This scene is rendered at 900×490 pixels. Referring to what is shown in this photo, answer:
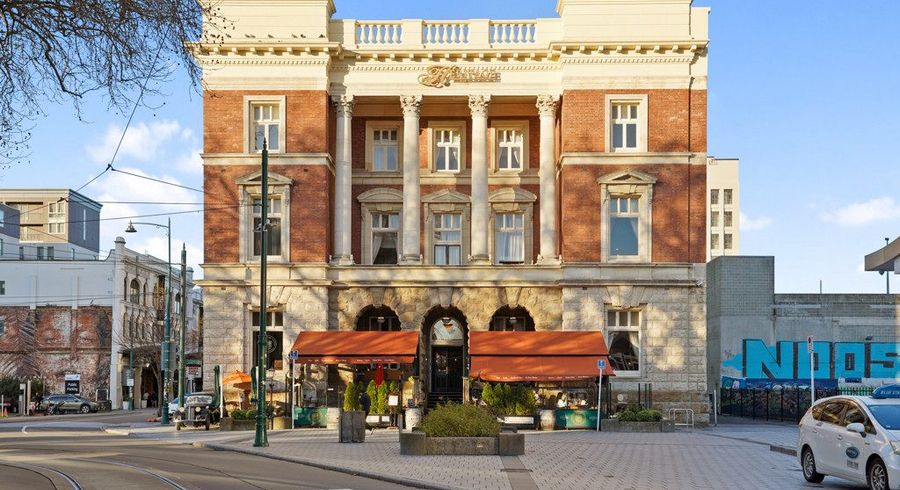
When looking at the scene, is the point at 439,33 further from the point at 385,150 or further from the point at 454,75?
the point at 385,150

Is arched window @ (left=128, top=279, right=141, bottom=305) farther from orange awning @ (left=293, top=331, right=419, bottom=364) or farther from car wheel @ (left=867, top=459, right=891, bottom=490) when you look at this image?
car wheel @ (left=867, top=459, right=891, bottom=490)

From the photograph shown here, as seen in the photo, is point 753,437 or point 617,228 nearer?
point 753,437

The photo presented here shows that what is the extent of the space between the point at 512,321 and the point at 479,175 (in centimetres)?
580

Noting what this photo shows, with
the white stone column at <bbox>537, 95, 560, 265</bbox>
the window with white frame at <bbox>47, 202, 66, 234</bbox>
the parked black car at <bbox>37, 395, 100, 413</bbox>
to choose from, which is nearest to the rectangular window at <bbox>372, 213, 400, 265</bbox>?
the white stone column at <bbox>537, 95, 560, 265</bbox>

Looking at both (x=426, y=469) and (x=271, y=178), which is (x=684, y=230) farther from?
(x=426, y=469)

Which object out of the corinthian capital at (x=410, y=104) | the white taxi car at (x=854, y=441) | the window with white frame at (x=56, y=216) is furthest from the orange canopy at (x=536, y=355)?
the window with white frame at (x=56, y=216)

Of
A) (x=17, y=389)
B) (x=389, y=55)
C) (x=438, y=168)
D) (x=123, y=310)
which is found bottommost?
(x=17, y=389)

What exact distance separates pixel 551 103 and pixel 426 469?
23.4 metres

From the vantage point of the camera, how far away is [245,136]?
143 feet

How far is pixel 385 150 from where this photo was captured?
47.3 meters

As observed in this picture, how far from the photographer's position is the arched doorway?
1842 inches

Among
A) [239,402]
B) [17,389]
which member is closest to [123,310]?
[17,389]

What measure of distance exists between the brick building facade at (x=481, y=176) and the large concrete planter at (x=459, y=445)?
51.6 ft

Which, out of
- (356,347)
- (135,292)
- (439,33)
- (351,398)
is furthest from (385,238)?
(135,292)
